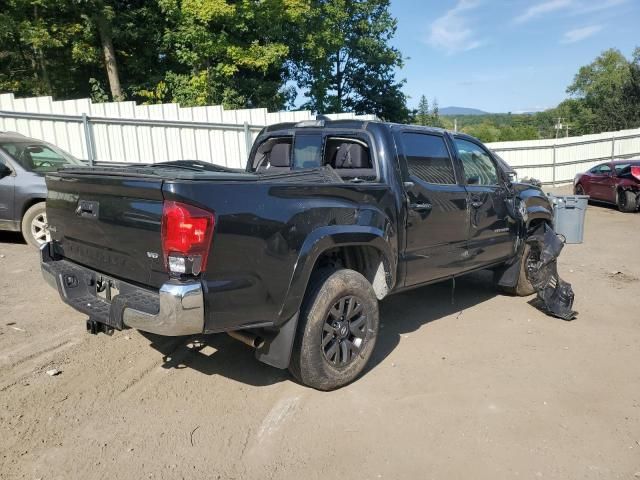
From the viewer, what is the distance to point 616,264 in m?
7.71

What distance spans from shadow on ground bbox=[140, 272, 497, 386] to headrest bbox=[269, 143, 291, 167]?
1720 millimetres

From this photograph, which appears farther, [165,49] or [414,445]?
[165,49]

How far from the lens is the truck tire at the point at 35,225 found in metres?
6.95

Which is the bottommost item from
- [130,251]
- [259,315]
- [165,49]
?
[259,315]

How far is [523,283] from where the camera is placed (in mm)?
5781

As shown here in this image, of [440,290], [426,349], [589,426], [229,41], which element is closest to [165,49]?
[229,41]

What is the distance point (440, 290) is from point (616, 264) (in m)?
3.50

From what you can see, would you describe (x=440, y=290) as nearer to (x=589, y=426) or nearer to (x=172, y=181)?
(x=589, y=426)

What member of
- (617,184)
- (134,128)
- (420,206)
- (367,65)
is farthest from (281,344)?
(367,65)

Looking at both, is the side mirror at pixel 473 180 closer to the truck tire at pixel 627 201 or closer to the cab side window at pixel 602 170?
the truck tire at pixel 627 201

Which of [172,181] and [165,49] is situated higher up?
[165,49]

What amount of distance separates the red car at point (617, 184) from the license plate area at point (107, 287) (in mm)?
14111

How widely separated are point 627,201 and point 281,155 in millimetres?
12439

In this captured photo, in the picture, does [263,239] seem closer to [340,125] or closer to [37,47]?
[340,125]
